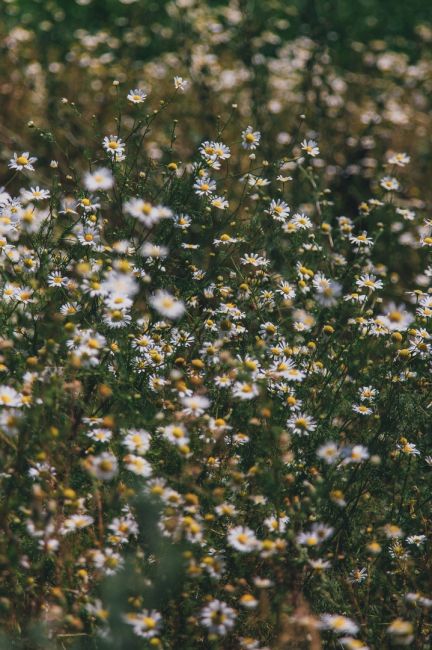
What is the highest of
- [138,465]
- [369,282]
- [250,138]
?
[250,138]

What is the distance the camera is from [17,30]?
636cm

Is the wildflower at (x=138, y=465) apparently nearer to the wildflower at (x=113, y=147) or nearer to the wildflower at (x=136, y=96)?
the wildflower at (x=113, y=147)

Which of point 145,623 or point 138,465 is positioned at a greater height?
point 138,465

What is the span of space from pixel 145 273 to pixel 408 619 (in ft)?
4.98

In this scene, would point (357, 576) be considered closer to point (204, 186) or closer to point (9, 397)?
point (9, 397)

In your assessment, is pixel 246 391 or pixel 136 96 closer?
pixel 246 391

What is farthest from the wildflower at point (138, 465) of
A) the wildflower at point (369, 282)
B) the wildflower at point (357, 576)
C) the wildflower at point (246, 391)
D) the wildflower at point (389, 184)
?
the wildflower at point (389, 184)

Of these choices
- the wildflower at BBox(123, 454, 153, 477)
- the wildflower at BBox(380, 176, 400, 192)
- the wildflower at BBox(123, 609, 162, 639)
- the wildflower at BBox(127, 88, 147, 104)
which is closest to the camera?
the wildflower at BBox(123, 609, 162, 639)

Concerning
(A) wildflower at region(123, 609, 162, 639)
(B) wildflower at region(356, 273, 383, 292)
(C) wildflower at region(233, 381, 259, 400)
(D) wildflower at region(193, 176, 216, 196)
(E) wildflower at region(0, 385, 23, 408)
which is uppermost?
(D) wildflower at region(193, 176, 216, 196)

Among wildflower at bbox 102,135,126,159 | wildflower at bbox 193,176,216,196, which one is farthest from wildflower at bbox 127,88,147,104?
wildflower at bbox 193,176,216,196

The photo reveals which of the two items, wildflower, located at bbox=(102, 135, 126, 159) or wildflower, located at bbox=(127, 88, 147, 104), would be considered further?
wildflower, located at bbox=(127, 88, 147, 104)

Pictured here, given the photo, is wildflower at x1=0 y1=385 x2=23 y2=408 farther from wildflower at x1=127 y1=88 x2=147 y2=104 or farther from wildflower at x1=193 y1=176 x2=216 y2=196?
wildflower at x1=127 y1=88 x2=147 y2=104

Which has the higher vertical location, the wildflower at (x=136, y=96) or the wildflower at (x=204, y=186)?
the wildflower at (x=136, y=96)

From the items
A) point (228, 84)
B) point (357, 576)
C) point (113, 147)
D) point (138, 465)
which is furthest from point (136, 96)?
point (228, 84)
